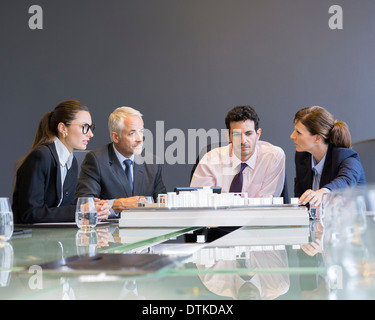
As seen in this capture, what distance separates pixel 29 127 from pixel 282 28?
2764 millimetres

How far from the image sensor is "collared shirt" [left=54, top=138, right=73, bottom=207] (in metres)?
2.65

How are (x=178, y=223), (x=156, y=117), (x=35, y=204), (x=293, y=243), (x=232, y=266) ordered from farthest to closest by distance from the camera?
(x=156, y=117) → (x=35, y=204) → (x=178, y=223) → (x=293, y=243) → (x=232, y=266)

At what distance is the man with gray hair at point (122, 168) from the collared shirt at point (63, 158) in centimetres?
28

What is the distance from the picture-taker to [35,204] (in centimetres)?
233

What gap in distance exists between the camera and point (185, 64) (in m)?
4.80

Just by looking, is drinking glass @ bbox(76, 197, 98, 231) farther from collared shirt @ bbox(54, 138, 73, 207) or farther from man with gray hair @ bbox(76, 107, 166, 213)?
man with gray hair @ bbox(76, 107, 166, 213)

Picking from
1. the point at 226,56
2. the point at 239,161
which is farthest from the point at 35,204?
the point at 226,56

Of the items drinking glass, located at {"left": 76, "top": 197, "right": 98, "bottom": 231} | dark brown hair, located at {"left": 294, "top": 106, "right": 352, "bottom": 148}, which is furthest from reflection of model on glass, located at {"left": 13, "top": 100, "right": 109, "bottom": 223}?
dark brown hair, located at {"left": 294, "top": 106, "right": 352, "bottom": 148}

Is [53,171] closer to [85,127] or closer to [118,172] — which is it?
[85,127]

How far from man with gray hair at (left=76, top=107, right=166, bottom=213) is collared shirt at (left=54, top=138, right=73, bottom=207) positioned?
→ 280 mm

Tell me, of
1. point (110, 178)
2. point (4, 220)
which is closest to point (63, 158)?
point (110, 178)

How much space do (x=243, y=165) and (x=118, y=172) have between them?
0.88 metres

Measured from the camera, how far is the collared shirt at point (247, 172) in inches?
128
